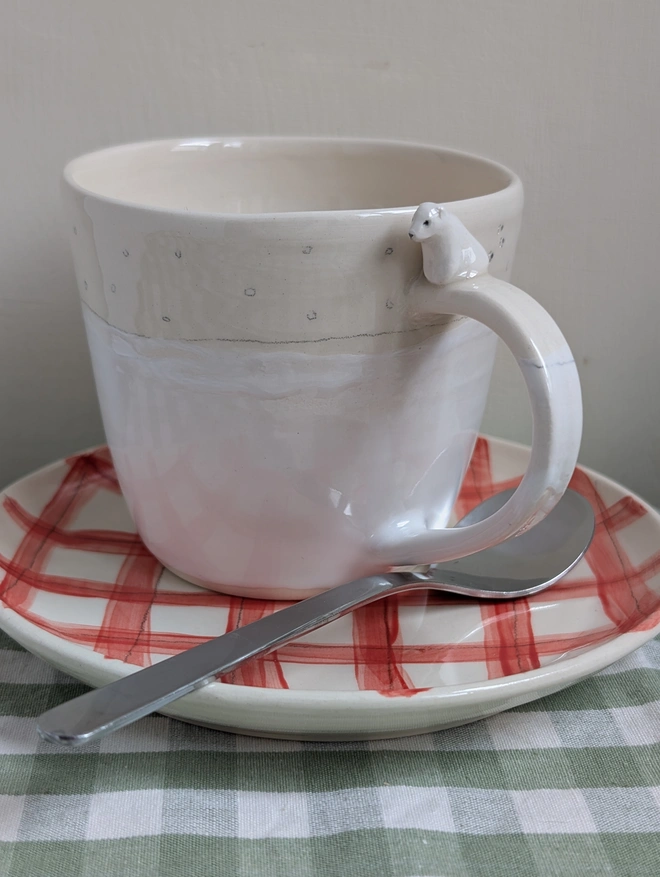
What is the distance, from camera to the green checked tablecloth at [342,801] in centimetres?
30

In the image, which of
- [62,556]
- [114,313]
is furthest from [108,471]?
[114,313]

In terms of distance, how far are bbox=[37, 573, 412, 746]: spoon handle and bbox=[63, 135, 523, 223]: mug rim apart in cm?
17

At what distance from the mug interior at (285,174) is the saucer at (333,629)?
19 centimetres

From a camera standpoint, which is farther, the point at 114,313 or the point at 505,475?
the point at 505,475

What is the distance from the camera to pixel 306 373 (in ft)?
1.13

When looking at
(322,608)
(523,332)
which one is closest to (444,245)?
(523,332)

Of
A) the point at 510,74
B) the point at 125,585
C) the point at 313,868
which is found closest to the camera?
the point at 313,868

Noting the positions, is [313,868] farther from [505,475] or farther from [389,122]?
[389,122]

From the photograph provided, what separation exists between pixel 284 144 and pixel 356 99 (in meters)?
0.07

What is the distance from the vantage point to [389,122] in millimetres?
546

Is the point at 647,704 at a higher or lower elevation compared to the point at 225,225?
lower

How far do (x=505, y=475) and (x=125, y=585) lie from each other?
0.26 m

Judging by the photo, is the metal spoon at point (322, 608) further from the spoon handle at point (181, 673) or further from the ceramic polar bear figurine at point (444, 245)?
the ceramic polar bear figurine at point (444, 245)

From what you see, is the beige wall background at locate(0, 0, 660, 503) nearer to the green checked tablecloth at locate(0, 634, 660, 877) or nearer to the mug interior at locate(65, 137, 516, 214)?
the mug interior at locate(65, 137, 516, 214)
